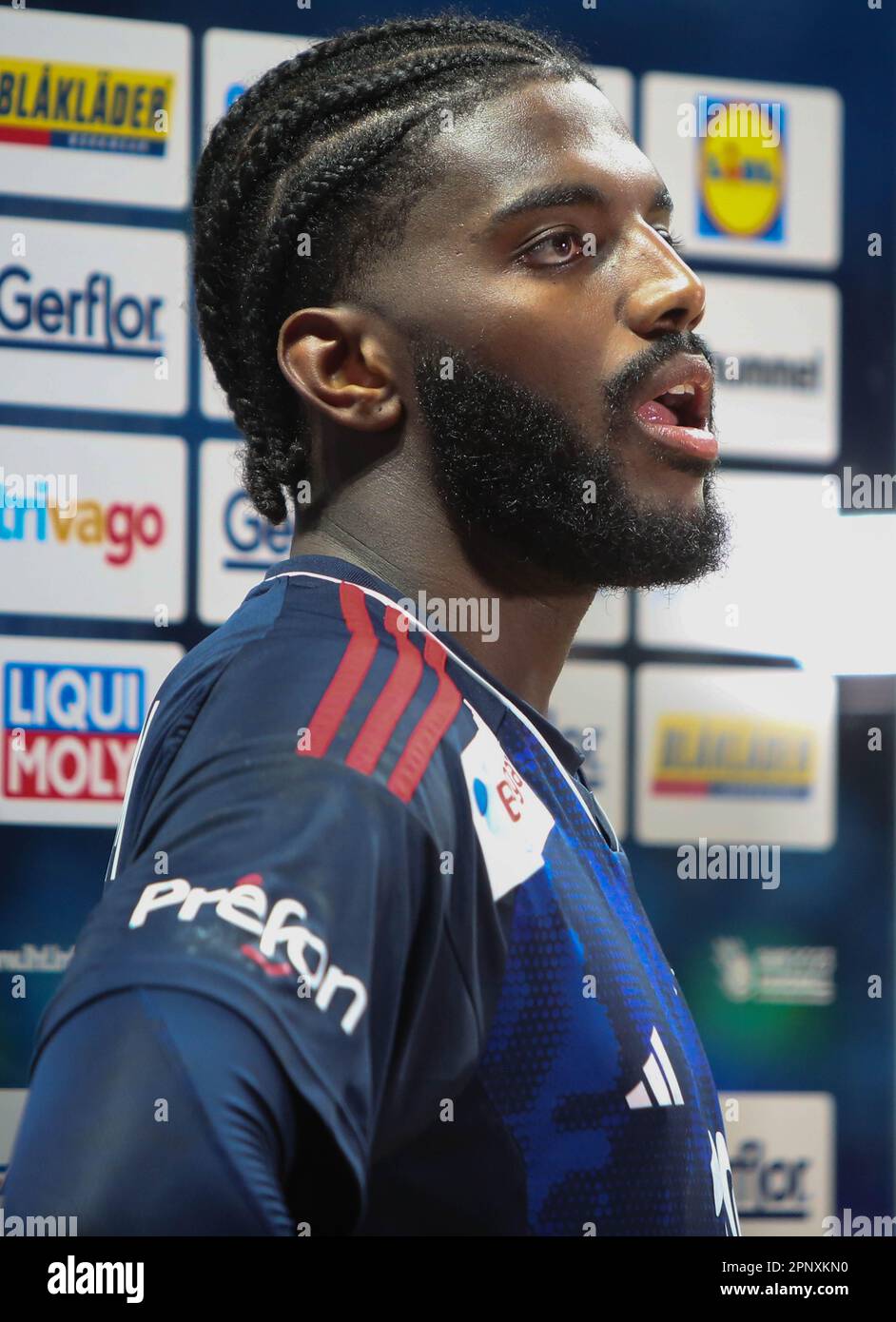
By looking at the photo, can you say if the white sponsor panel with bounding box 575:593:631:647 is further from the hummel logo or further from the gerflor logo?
the gerflor logo

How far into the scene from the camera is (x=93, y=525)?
180cm

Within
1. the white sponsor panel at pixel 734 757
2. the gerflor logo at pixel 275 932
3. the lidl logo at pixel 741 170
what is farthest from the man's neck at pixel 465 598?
the lidl logo at pixel 741 170

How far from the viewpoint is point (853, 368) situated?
6.68 feet

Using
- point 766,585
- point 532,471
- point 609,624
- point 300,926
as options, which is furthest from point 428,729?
point 766,585

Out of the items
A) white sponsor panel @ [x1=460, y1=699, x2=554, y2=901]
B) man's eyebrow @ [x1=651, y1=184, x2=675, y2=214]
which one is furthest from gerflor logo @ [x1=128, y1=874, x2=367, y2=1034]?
man's eyebrow @ [x1=651, y1=184, x2=675, y2=214]

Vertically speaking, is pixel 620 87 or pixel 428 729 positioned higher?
pixel 620 87

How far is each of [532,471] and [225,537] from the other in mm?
984

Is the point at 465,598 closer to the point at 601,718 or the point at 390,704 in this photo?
the point at 390,704

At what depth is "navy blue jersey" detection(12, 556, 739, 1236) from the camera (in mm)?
548

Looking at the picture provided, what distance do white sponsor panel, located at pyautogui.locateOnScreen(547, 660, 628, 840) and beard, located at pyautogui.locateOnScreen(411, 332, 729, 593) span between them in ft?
3.22

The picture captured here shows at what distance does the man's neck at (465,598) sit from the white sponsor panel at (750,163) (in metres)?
1.22

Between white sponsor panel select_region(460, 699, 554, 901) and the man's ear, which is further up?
the man's ear
